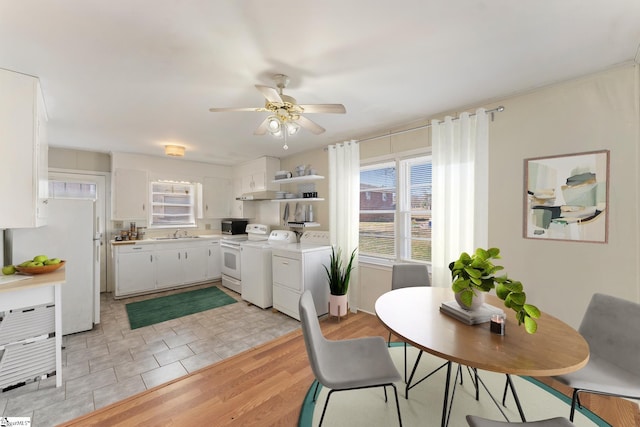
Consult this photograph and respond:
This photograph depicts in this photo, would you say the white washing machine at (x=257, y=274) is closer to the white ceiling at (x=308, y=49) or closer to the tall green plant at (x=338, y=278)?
the tall green plant at (x=338, y=278)

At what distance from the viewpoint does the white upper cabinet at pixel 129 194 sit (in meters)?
4.46

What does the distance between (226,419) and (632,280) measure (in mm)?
3027

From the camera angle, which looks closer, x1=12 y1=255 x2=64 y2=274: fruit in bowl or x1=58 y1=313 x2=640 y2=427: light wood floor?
x1=58 y1=313 x2=640 y2=427: light wood floor

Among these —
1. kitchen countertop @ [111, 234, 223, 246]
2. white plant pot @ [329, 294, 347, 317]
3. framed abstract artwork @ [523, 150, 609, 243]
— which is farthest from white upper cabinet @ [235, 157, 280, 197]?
framed abstract artwork @ [523, 150, 609, 243]

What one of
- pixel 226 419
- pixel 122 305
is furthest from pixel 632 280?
pixel 122 305

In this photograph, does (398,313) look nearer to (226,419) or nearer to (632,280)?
(226,419)

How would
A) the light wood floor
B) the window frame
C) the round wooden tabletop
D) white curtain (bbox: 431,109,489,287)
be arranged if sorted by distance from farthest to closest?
the window frame
white curtain (bbox: 431,109,489,287)
the light wood floor
the round wooden tabletop

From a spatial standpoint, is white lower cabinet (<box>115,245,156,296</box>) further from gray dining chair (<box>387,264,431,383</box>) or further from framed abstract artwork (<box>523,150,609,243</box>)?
framed abstract artwork (<box>523,150,609,243</box>)

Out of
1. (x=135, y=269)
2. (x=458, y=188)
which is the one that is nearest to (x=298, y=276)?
(x=458, y=188)

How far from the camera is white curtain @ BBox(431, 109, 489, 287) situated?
250 cm

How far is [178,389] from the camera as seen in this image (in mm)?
2039

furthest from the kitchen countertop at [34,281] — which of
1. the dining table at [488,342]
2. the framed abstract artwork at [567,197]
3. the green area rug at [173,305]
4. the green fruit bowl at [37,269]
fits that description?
the framed abstract artwork at [567,197]

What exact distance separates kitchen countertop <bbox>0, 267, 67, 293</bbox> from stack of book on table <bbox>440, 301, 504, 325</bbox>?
2913mm

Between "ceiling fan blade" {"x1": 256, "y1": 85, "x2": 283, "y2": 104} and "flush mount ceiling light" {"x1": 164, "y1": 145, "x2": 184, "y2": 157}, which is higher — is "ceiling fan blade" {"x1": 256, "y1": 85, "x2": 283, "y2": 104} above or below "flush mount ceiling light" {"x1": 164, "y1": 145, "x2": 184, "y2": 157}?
below
